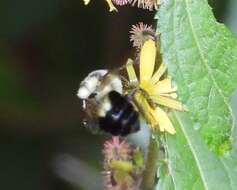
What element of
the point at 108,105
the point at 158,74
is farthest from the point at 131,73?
the point at 108,105

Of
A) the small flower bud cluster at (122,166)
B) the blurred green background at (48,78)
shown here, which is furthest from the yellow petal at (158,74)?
the blurred green background at (48,78)

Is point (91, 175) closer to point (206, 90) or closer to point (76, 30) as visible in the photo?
point (76, 30)

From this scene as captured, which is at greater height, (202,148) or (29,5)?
(29,5)

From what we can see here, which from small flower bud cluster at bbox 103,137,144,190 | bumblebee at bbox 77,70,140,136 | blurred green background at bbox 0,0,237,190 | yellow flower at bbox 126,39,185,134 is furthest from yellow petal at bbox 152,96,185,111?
blurred green background at bbox 0,0,237,190

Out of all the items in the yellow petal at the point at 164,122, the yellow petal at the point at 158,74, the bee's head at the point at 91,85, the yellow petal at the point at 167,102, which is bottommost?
the yellow petal at the point at 164,122

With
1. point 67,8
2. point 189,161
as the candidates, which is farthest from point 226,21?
point 189,161

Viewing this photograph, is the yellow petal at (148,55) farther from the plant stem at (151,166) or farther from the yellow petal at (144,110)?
the plant stem at (151,166)
